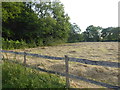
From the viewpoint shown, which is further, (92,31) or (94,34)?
(92,31)

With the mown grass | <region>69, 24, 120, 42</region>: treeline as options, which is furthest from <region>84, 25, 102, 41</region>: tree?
the mown grass

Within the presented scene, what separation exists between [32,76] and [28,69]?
658mm

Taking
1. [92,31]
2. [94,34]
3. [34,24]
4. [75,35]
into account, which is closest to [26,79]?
[34,24]

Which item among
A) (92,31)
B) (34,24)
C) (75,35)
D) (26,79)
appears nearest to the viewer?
(26,79)

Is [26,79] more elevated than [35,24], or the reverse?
[35,24]

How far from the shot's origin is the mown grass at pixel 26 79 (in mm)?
3832

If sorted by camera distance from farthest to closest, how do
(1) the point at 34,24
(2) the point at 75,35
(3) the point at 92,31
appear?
(3) the point at 92,31, (2) the point at 75,35, (1) the point at 34,24

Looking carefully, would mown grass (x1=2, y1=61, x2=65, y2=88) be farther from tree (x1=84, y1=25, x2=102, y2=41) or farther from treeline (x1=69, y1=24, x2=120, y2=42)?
tree (x1=84, y1=25, x2=102, y2=41)

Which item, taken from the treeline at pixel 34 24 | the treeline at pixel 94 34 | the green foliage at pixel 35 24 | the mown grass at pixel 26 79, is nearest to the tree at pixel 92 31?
the treeline at pixel 94 34

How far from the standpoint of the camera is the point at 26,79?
414cm

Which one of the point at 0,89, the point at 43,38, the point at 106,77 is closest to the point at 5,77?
the point at 0,89

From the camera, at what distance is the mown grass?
12.6ft

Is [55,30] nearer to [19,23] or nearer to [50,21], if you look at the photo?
[50,21]

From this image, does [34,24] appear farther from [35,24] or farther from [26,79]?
[26,79]
